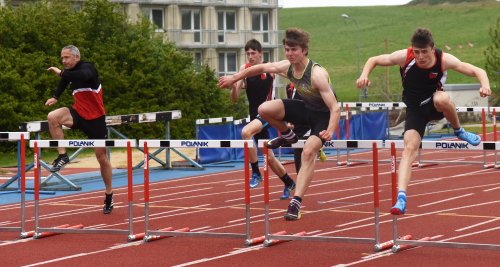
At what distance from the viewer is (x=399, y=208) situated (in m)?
10.0

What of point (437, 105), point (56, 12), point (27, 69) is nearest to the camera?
point (437, 105)

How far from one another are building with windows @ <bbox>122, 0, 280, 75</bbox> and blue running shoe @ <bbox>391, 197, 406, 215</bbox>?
5208 centimetres

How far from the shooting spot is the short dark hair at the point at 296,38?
462 inches

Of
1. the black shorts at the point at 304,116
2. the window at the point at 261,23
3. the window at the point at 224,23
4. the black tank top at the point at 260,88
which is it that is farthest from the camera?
the window at the point at 261,23

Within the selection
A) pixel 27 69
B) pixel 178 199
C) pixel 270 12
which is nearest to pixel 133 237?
pixel 178 199

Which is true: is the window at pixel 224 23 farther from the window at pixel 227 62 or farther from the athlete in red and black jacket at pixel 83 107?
the athlete in red and black jacket at pixel 83 107

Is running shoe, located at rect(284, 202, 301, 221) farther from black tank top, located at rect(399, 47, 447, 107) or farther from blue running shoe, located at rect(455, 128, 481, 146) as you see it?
blue running shoe, located at rect(455, 128, 481, 146)

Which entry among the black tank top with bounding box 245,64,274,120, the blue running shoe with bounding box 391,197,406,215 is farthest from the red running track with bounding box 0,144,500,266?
the black tank top with bounding box 245,64,274,120

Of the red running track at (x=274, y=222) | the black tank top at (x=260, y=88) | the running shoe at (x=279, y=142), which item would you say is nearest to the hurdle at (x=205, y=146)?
the red running track at (x=274, y=222)

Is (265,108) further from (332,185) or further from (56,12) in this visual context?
(56,12)

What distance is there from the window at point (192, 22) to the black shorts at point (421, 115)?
54.5m

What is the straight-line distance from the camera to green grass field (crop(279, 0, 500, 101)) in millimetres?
97750

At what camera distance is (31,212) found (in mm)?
14633

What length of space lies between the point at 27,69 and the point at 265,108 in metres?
20.0
